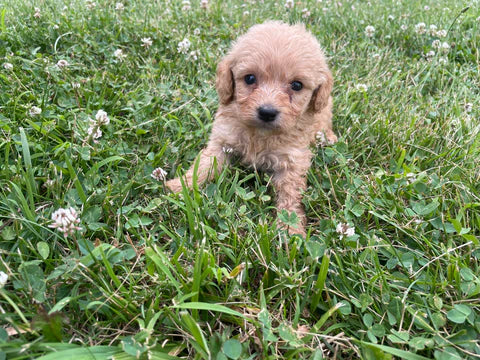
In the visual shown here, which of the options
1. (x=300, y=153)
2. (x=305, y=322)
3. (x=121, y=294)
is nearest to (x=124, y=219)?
(x=121, y=294)

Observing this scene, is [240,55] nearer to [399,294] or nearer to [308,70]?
[308,70]

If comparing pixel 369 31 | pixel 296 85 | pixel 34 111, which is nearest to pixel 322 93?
pixel 296 85

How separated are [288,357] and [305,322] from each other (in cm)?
24

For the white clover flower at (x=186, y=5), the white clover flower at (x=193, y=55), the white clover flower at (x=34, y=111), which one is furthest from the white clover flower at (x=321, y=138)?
the white clover flower at (x=186, y=5)

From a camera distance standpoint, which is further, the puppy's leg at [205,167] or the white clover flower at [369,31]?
the white clover flower at [369,31]

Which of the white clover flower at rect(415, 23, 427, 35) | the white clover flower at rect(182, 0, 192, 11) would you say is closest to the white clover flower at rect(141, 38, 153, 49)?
the white clover flower at rect(182, 0, 192, 11)

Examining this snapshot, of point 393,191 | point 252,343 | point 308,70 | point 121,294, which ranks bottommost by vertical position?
point 252,343

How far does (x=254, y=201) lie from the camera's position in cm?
240

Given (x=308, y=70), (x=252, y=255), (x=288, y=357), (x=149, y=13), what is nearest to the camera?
(x=288, y=357)

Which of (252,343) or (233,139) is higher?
(233,139)

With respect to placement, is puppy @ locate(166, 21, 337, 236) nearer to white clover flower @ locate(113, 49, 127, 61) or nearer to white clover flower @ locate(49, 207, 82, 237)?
white clover flower @ locate(49, 207, 82, 237)

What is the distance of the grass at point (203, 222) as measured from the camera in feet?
5.08

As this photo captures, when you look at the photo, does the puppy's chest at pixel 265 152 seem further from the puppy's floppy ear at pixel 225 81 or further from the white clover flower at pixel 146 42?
the white clover flower at pixel 146 42

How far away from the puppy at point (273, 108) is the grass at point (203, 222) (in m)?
0.15
